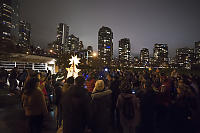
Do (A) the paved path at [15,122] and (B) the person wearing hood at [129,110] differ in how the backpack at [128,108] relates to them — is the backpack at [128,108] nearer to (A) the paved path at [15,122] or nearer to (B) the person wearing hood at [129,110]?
(B) the person wearing hood at [129,110]

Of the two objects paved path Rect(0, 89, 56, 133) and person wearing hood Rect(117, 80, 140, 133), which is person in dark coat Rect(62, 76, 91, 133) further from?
paved path Rect(0, 89, 56, 133)

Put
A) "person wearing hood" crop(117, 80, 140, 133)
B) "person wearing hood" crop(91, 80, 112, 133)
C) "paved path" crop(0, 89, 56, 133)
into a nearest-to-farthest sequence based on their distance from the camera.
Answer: "person wearing hood" crop(91, 80, 112, 133)
"person wearing hood" crop(117, 80, 140, 133)
"paved path" crop(0, 89, 56, 133)

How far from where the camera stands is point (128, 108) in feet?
12.0

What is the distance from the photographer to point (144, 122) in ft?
13.8

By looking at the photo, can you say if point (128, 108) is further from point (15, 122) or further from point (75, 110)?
point (15, 122)

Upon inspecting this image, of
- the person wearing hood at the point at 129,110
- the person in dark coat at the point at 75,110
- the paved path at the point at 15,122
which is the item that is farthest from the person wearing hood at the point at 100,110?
the paved path at the point at 15,122

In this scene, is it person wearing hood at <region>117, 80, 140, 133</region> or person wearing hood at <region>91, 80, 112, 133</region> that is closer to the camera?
person wearing hood at <region>91, 80, 112, 133</region>

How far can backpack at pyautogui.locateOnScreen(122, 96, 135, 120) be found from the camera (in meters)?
3.64

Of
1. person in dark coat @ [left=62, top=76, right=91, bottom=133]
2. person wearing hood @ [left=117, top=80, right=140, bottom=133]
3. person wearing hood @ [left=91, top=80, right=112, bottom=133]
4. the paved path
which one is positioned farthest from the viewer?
the paved path

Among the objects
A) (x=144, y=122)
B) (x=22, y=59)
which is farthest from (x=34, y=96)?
(x=22, y=59)

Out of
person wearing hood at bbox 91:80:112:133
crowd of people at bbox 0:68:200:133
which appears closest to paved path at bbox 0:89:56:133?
crowd of people at bbox 0:68:200:133

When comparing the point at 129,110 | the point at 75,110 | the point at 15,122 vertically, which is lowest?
the point at 15,122

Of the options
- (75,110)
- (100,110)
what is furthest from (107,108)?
(75,110)

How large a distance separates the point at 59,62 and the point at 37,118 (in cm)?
2243
